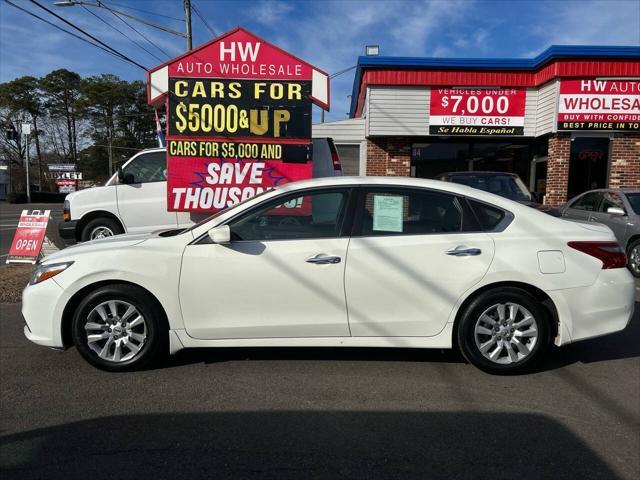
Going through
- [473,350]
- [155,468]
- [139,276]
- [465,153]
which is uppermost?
[465,153]

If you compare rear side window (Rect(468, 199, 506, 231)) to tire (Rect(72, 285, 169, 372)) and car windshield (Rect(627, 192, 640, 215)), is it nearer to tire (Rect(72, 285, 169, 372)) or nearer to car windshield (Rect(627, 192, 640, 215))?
tire (Rect(72, 285, 169, 372))

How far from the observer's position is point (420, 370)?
4.06 metres

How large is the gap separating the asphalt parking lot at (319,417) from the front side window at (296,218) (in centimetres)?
113

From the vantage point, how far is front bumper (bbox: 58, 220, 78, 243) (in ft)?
28.7

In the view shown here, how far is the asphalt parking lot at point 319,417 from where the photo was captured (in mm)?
2721

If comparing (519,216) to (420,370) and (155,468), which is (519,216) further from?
(155,468)

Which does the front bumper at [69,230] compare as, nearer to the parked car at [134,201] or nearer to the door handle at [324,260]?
the parked car at [134,201]

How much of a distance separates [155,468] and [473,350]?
97.3 inches

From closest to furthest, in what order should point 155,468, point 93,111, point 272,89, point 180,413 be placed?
1. point 155,468
2. point 180,413
3. point 272,89
4. point 93,111

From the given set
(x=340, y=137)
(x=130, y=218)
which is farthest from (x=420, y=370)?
(x=340, y=137)

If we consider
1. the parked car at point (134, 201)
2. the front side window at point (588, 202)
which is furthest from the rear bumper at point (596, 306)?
the front side window at point (588, 202)

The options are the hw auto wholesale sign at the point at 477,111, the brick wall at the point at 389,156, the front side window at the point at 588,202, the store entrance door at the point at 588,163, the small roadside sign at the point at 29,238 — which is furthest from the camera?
the brick wall at the point at 389,156

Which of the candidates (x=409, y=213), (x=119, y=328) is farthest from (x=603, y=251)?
(x=119, y=328)

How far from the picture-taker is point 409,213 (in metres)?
4.03
